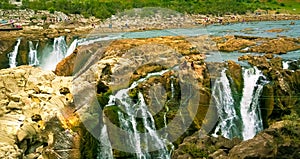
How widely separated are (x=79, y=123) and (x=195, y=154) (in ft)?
19.0

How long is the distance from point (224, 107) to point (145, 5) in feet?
223

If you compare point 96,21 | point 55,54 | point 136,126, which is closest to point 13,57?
point 55,54

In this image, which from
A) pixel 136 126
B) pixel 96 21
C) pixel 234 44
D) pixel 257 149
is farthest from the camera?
pixel 96 21

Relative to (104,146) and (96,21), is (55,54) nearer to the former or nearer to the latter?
(104,146)

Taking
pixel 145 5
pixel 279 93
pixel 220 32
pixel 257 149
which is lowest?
pixel 279 93

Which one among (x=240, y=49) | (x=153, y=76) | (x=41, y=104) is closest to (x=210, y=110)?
(x=153, y=76)

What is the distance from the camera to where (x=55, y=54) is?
38.6 metres

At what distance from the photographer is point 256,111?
24.0 metres

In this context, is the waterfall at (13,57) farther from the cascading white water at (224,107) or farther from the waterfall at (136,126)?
the cascading white water at (224,107)

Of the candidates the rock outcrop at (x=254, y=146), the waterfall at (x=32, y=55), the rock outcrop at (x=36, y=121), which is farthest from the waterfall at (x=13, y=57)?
the rock outcrop at (x=254, y=146)

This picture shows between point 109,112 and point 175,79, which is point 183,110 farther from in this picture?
point 109,112

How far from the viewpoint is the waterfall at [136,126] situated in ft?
66.4

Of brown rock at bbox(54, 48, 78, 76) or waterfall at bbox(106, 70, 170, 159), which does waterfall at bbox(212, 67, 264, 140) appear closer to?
waterfall at bbox(106, 70, 170, 159)

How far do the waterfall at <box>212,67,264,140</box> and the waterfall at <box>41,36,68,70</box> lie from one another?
17.8 metres
